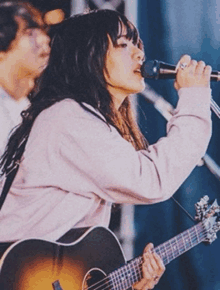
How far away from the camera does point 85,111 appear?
135 cm

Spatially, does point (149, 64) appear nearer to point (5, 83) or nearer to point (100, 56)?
point (100, 56)

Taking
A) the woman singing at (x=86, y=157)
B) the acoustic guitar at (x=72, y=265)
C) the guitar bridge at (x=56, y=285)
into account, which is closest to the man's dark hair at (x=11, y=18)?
the woman singing at (x=86, y=157)

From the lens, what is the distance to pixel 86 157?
1.30m

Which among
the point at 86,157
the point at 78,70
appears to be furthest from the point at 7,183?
the point at 78,70

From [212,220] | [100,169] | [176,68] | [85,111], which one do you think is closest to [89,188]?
[100,169]

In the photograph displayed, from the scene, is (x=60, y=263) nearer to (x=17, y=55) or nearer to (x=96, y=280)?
(x=96, y=280)

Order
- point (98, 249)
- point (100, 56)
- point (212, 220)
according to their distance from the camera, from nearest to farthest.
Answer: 1. point (98, 249)
2. point (100, 56)
3. point (212, 220)

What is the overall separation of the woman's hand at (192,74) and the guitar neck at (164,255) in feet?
1.77

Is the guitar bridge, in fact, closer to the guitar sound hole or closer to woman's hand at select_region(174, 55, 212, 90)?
the guitar sound hole

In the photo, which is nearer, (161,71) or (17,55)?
(161,71)

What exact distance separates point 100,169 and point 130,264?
0.37m

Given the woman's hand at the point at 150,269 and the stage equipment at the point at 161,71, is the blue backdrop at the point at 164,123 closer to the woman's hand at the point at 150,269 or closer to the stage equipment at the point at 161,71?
the woman's hand at the point at 150,269

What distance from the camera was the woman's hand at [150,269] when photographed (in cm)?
156

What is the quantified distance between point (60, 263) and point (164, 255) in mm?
463
